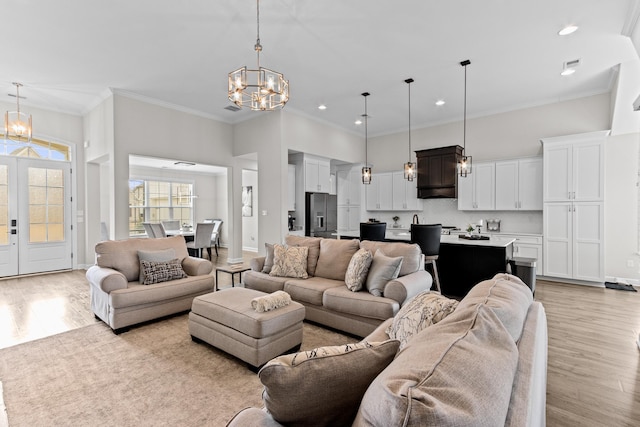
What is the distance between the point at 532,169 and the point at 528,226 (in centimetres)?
114

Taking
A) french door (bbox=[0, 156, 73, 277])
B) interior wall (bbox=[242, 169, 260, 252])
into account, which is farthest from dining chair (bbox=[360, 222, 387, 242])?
french door (bbox=[0, 156, 73, 277])

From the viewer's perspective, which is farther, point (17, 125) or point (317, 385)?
point (17, 125)

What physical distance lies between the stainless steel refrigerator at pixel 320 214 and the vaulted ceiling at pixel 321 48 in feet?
7.15

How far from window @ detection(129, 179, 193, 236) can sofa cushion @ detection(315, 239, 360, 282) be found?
7459 mm

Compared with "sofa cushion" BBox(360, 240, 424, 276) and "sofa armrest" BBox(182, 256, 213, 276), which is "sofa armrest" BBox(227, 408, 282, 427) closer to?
"sofa cushion" BBox(360, 240, 424, 276)

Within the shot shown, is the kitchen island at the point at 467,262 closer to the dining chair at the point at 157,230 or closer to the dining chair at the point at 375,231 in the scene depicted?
the dining chair at the point at 375,231

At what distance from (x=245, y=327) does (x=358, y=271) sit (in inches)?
51.4

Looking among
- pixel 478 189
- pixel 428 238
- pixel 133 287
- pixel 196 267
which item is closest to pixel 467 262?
pixel 428 238

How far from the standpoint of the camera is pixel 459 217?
707 cm

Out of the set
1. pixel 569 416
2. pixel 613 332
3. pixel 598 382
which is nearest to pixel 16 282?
pixel 569 416

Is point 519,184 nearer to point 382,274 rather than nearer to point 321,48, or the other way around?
point 382,274

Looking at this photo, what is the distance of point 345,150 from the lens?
7.95m

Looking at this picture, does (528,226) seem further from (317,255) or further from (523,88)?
(317,255)

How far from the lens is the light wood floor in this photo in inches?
84.1
